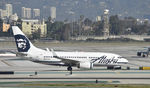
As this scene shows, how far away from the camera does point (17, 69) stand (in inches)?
3145

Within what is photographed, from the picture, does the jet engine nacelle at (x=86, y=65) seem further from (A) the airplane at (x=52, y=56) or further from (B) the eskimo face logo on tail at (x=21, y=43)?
(B) the eskimo face logo on tail at (x=21, y=43)

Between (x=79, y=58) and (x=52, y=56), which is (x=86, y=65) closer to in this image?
(x=79, y=58)

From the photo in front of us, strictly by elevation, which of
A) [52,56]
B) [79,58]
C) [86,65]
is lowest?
[86,65]

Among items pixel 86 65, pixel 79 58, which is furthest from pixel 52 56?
pixel 86 65

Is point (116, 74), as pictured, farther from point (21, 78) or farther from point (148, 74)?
point (21, 78)

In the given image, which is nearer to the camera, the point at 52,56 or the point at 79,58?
the point at 52,56

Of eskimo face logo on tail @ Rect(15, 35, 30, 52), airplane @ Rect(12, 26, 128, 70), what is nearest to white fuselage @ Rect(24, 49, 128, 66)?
airplane @ Rect(12, 26, 128, 70)

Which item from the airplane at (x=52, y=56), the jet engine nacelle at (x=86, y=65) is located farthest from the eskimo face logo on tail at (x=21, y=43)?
the jet engine nacelle at (x=86, y=65)

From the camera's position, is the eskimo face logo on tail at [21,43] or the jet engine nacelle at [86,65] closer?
the jet engine nacelle at [86,65]

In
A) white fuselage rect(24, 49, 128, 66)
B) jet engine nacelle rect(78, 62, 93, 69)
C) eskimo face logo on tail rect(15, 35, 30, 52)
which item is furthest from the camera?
white fuselage rect(24, 49, 128, 66)

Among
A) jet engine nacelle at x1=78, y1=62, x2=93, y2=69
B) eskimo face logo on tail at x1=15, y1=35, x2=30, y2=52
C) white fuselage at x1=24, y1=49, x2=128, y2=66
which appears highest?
eskimo face logo on tail at x1=15, y1=35, x2=30, y2=52

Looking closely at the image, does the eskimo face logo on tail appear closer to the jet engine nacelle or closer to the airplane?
the airplane

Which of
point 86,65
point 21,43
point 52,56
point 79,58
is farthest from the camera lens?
point 79,58

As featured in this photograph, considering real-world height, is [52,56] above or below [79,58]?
above
